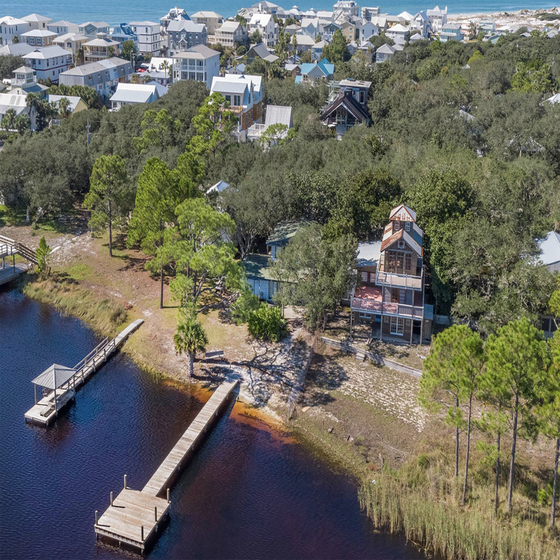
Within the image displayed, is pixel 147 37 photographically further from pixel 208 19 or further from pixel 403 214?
pixel 403 214

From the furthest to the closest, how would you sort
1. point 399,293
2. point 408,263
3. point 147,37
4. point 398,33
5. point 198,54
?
point 398,33, point 147,37, point 198,54, point 408,263, point 399,293

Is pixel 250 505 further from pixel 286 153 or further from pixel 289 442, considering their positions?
pixel 286 153

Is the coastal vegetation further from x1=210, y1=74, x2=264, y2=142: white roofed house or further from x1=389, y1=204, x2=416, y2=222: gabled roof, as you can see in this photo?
x1=210, y1=74, x2=264, y2=142: white roofed house

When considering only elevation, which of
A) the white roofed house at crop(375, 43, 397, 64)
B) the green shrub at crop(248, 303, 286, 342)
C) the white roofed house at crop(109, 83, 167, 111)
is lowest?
Result: the green shrub at crop(248, 303, 286, 342)

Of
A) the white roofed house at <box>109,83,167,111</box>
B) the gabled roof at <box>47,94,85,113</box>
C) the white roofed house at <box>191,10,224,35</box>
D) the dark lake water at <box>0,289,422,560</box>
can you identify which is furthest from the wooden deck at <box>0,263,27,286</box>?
the white roofed house at <box>191,10,224,35</box>

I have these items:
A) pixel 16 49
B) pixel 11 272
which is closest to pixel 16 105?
pixel 11 272

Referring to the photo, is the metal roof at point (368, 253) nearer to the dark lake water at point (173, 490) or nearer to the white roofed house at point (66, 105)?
the dark lake water at point (173, 490)
